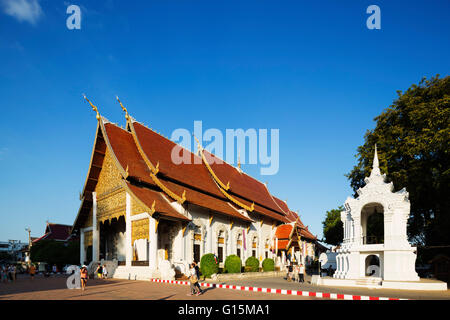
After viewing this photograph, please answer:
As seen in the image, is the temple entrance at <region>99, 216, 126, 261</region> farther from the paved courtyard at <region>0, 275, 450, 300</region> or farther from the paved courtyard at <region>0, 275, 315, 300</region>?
the paved courtyard at <region>0, 275, 315, 300</region>

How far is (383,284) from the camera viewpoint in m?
13.9

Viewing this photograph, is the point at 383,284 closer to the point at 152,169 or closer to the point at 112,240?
the point at 152,169

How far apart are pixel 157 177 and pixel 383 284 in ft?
41.4

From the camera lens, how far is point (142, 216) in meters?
18.1

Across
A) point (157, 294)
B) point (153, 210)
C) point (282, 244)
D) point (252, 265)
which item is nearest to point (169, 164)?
point (153, 210)

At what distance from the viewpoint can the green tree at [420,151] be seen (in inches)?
720

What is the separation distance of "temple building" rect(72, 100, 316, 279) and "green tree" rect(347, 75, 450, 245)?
30.7 feet

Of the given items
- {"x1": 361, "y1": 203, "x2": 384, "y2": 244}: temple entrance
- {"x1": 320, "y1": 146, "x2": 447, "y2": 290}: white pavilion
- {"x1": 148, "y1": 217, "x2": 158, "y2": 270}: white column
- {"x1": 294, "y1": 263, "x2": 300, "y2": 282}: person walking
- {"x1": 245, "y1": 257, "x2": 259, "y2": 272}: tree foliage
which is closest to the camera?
{"x1": 320, "y1": 146, "x2": 447, "y2": 290}: white pavilion

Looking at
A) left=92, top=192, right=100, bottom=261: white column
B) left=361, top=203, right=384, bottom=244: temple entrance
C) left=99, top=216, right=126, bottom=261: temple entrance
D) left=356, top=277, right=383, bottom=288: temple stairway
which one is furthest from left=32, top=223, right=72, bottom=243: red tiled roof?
left=356, top=277, right=383, bottom=288: temple stairway

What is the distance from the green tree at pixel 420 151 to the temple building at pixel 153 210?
935 cm

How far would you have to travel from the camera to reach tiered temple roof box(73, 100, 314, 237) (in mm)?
18844

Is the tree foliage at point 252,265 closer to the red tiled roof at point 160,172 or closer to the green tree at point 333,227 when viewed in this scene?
the red tiled roof at point 160,172
